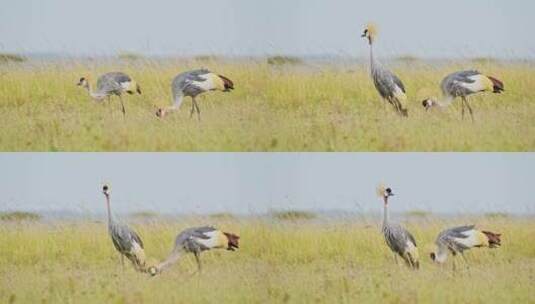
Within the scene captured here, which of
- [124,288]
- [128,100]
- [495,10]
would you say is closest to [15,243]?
[124,288]

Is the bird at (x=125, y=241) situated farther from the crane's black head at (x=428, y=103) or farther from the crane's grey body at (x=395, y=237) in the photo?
the crane's black head at (x=428, y=103)

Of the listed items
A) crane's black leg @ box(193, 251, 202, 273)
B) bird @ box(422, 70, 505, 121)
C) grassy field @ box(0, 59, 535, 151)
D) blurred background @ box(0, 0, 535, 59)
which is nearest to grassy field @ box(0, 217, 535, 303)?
crane's black leg @ box(193, 251, 202, 273)

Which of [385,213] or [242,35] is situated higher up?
[242,35]

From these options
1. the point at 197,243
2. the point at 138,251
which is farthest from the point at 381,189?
the point at 138,251

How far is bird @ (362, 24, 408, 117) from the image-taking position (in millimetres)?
2637

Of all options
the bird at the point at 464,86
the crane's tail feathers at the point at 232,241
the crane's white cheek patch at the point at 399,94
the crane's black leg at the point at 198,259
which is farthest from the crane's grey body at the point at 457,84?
the crane's black leg at the point at 198,259

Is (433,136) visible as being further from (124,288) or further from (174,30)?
(124,288)

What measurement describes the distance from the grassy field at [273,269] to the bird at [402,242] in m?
0.02

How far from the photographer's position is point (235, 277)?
261 centimetres

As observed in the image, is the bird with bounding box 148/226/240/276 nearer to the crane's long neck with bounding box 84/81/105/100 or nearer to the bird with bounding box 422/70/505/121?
the crane's long neck with bounding box 84/81/105/100

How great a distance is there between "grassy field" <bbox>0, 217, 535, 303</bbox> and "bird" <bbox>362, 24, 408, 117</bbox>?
1.09 feet

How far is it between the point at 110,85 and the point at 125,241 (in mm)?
439

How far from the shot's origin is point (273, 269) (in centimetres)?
260

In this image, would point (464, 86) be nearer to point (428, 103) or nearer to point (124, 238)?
point (428, 103)
